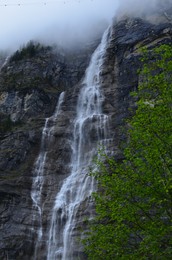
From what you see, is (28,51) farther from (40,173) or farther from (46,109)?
(40,173)

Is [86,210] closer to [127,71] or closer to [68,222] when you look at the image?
[68,222]

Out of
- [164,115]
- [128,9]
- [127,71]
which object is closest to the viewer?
[164,115]

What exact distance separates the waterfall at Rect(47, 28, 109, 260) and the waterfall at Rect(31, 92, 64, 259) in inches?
57.4

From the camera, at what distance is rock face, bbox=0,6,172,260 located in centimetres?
3556

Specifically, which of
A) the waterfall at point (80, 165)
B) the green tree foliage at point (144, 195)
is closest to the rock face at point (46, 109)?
the waterfall at point (80, 165)

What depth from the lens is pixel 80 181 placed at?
1438 inches

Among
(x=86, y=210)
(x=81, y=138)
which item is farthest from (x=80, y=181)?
(x=81, y=138)

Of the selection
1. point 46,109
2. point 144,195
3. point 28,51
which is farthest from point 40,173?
point 28,51

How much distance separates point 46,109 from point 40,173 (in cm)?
1270

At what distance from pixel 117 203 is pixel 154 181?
5.72ft

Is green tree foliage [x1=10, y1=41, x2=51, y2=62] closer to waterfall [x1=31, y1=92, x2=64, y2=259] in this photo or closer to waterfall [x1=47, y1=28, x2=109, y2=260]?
waterfall [x1=47, y1=28, x2=109, y2=260]

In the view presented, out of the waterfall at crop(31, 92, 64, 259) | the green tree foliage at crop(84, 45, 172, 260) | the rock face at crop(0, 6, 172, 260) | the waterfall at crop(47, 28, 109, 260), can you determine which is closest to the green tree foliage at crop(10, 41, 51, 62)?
the rock face at crop(0, 6, 172, 260)

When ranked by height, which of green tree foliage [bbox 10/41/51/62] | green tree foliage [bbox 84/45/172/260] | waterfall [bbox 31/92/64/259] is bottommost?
green tree foliage [bbox 84/45/172/260]

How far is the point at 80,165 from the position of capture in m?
39.4
